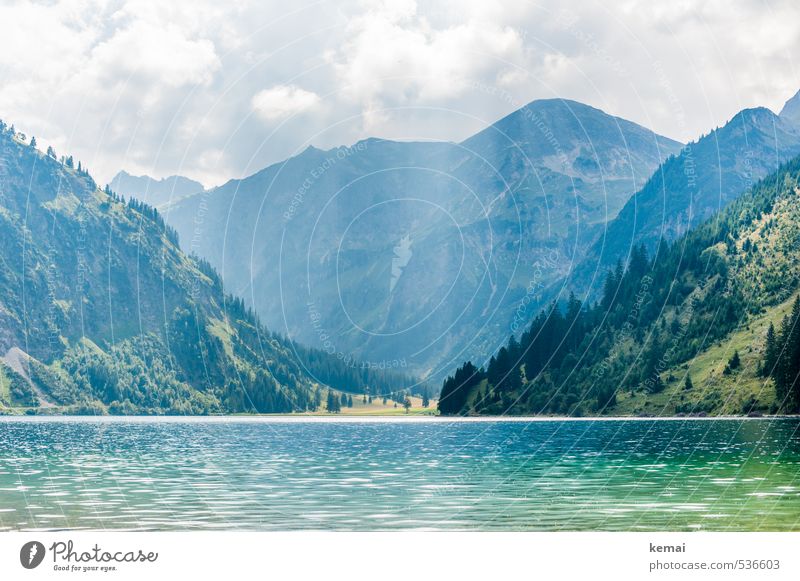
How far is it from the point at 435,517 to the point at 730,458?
58.0m

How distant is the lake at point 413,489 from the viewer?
57938 mm

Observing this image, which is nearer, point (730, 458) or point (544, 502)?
point (544, 502)

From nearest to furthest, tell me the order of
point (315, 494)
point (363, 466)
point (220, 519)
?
1. point (220, 519)
2. point (315, 494)
3. point (363, 466)

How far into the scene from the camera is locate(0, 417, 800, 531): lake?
190 feet

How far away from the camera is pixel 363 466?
10081cm

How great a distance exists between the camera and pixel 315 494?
237ft

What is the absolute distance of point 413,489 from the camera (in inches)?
2965
